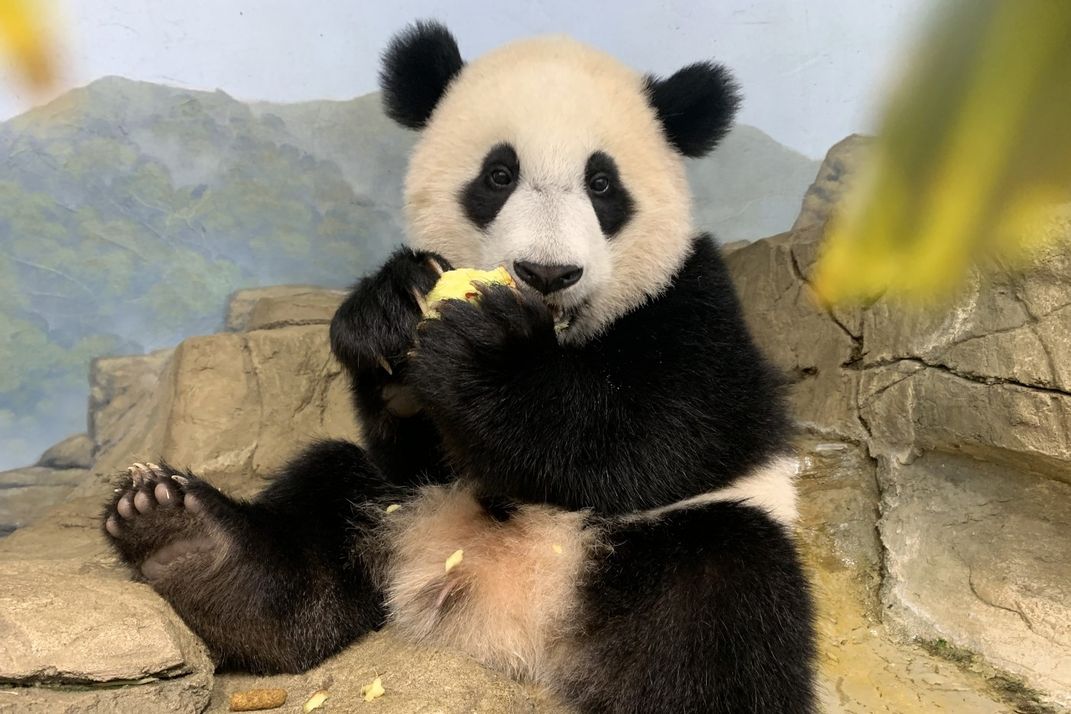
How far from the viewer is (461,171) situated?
2.43 m


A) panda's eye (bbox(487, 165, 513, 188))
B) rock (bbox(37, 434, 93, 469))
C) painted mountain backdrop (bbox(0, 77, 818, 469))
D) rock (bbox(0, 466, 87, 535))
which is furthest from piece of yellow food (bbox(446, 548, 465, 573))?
rock (bbox(37, 434, 93, 469))

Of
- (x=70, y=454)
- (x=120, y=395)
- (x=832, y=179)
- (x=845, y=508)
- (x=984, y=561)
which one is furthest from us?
(x=120, y=395)

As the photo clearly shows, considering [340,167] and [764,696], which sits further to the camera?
[340,167]

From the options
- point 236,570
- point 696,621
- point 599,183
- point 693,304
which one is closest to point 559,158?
point 599,183

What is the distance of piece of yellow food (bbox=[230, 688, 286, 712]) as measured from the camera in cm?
183

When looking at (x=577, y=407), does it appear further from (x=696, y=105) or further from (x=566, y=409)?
(x=696, y=105)

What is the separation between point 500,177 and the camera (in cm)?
234

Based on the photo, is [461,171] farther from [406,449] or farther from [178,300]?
[178,300]

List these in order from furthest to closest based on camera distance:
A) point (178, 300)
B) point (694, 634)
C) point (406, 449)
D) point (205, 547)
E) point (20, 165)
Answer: point (178, 300), point (20, 165), point (406, 449), point (205, 547), point (694, 634)

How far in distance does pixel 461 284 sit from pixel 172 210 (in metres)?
3.52

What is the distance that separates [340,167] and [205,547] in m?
3.47

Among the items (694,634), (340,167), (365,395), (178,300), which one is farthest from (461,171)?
(178,300)

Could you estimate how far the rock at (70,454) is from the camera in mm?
4656

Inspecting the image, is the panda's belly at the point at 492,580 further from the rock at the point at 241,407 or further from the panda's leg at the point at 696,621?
the rock at the point at 241,407
